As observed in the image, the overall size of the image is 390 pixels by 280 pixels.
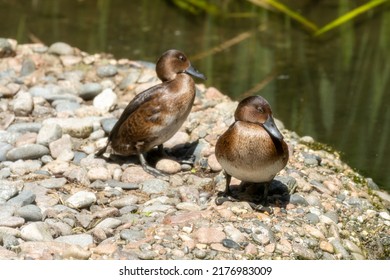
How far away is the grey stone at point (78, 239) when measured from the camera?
496 centimetres

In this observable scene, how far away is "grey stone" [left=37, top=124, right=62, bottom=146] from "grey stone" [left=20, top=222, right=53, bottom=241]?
151 centimetres

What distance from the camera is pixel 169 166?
20.3ft

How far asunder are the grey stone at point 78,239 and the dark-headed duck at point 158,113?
3.83ft

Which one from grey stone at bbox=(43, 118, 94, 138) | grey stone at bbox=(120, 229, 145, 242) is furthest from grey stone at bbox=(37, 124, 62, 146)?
grey stone at bbox=(120, 229, 145, 242)

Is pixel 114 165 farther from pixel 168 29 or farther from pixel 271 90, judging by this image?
pixel 168 29

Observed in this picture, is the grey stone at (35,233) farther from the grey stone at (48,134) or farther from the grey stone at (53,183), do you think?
the grey stone at (48,134)

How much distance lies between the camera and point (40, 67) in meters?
8.08

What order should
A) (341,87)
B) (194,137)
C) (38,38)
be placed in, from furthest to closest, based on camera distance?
(38,38)
(341,87)
(194,137)

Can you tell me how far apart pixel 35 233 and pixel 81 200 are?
2.01ft

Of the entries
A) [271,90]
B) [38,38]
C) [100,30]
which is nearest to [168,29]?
[100,30]

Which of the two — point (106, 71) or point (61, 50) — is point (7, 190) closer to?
point (106, 71)

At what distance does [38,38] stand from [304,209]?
471cm

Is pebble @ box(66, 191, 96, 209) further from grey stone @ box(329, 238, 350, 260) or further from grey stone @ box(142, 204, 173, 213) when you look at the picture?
grey stone @ box(329, 238, 350, 260)

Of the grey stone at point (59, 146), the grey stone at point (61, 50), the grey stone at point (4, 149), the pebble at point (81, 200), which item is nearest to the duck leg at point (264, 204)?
the pebble at point (81, 200)
